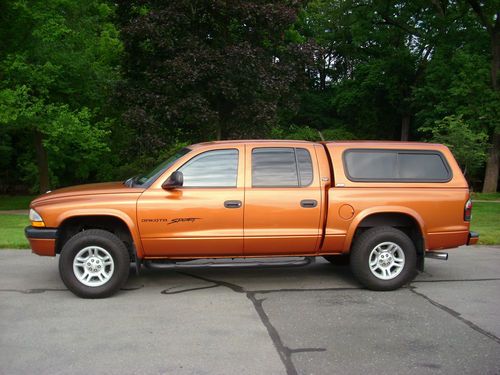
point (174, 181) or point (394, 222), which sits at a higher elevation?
point (174, 181)

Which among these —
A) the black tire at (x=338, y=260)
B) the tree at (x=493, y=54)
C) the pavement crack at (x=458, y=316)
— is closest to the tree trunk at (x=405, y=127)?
the tree at (x=493, y=54)

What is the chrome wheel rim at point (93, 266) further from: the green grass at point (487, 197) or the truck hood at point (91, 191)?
the green grass at point (487, 197)

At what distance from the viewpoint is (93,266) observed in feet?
19.6

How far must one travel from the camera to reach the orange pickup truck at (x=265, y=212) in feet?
19.6

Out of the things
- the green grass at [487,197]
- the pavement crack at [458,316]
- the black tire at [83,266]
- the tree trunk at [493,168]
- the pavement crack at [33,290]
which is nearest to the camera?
the pavement crack at [458,316]

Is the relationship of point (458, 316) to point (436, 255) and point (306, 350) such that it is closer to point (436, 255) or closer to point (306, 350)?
point (436, 255)

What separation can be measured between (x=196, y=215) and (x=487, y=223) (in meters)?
10.3

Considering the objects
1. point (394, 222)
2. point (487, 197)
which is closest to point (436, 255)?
point (394, 222)

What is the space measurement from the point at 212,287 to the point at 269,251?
884mm

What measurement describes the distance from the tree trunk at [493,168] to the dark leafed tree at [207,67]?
52.8ft

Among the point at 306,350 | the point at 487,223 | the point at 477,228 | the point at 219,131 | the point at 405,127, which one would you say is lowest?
the point at 487,223

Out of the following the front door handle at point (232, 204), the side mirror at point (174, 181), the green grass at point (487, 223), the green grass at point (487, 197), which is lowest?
the green grass at point (487, 197)

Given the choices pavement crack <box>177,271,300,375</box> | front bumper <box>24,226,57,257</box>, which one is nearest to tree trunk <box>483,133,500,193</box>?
pavement crack <box>177,271,300,375</box>

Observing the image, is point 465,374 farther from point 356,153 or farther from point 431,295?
point 356,153
